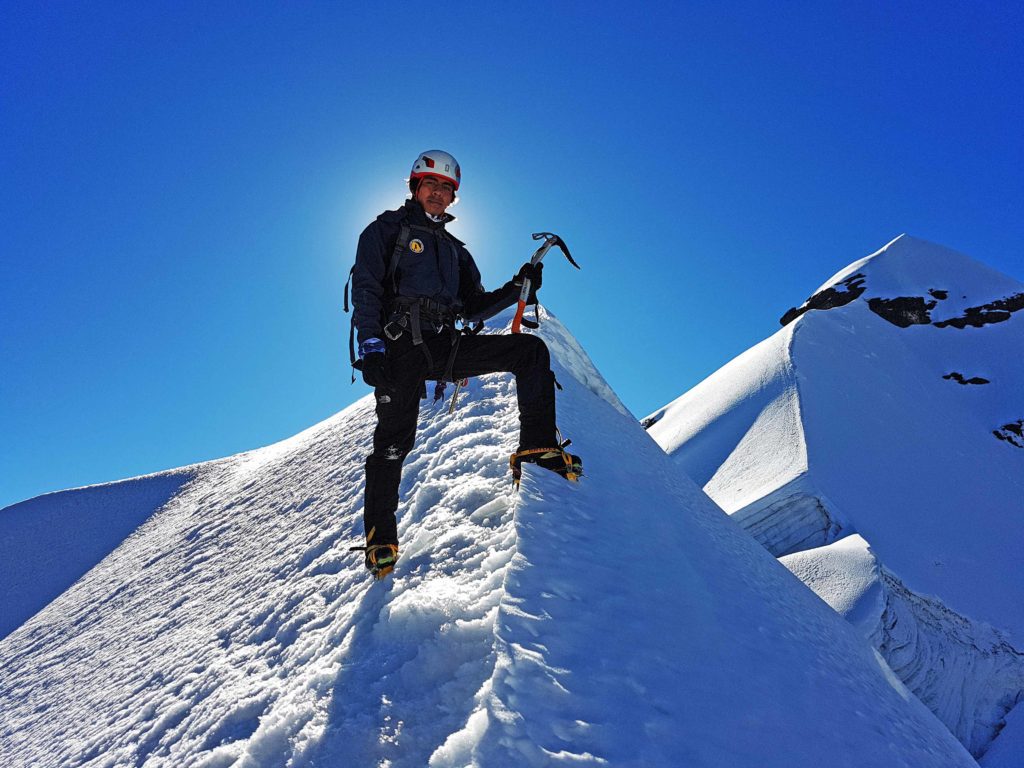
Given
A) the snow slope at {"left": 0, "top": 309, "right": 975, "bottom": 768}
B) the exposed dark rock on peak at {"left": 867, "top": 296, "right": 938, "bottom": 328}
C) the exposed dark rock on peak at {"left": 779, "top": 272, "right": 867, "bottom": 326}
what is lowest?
the snow slope at {"left": 0, "top": 309, "right": 975, "bottom": 768}

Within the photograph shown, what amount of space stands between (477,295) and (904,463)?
33.8 metres

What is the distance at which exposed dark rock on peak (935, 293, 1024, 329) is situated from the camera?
54.5 metres

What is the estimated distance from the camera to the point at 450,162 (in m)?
4.61

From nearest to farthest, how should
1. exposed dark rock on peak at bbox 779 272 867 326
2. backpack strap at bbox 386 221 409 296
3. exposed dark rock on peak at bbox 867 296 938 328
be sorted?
backpack strap at bbox 386 221 409 296 → exposed dark rock on peak at bbox 867 296 938 328 → exposed dark rock on peak at bbox 779 272 867 326

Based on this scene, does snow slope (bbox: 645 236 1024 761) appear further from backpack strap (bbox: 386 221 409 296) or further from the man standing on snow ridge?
backpack strap (bbox: 386 221 409 296)

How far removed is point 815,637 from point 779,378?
36602 millimetres

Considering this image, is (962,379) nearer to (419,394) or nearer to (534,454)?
(534,454)

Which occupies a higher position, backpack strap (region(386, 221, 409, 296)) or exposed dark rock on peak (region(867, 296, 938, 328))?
exposed dark rock on peak (region(867, 296, 938, 328))

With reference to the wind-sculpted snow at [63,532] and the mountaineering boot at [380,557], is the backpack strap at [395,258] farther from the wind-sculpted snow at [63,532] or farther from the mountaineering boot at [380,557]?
the wind-sculpted snow at [63,532]

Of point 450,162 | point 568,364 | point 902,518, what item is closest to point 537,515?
point 450,162

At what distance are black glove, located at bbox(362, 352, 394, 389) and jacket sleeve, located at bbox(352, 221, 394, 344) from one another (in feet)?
0.49

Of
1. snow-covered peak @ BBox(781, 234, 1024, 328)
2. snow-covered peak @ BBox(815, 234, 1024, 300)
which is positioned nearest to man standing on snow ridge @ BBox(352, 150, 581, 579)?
snow-covered peak @ BBox(781, 234, 1024, 328)

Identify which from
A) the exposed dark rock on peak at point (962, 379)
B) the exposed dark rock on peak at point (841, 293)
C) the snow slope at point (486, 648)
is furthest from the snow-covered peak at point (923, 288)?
the snow slope at point (486, 648)

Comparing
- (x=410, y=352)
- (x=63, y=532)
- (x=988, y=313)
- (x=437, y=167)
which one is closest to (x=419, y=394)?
(x=410, y=352)
